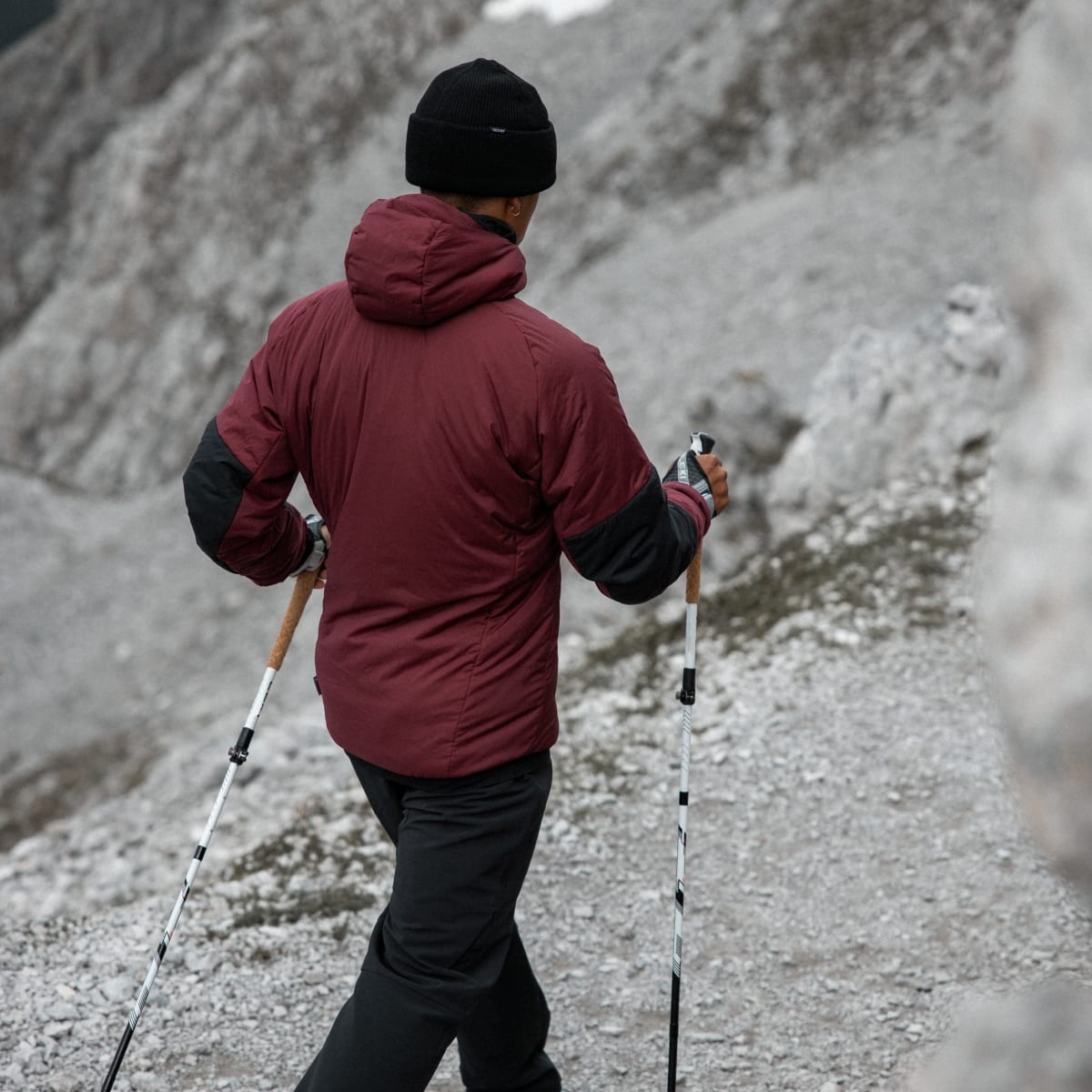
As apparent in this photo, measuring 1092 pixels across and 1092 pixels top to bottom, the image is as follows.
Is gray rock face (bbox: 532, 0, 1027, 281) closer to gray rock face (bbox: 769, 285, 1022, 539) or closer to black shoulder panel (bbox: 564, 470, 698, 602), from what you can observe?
gray rock face (bbox: 769, 285, 1022, 539)

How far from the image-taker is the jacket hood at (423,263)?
3174 millimetres

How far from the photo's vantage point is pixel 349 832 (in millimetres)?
7434

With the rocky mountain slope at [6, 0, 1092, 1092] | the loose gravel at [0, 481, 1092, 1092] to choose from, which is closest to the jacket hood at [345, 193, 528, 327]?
the rocky mountain slope at [6, 0, 1092, 1092]

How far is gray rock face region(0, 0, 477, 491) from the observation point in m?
28.8

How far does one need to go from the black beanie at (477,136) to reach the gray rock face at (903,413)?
8.40m

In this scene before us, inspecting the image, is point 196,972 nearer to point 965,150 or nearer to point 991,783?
point 991,783

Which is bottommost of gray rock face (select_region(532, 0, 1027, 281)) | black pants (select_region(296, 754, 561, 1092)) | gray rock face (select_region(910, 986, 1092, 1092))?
gray rock face (select_region(532, 0, 1027, 281))

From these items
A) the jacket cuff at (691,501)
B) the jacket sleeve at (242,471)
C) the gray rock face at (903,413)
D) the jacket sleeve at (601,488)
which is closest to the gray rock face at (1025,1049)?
the jacket sleeve at (601,488)

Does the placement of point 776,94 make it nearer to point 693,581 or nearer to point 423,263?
point 693,581

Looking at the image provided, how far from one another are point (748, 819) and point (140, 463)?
2348cm

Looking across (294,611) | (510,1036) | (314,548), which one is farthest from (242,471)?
(510,1036)

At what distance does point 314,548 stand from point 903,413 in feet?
28.7

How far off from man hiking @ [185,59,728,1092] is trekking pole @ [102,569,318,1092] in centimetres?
61

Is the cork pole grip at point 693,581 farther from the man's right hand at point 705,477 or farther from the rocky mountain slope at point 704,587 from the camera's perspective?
the rocky mountain slope at point 704,587
